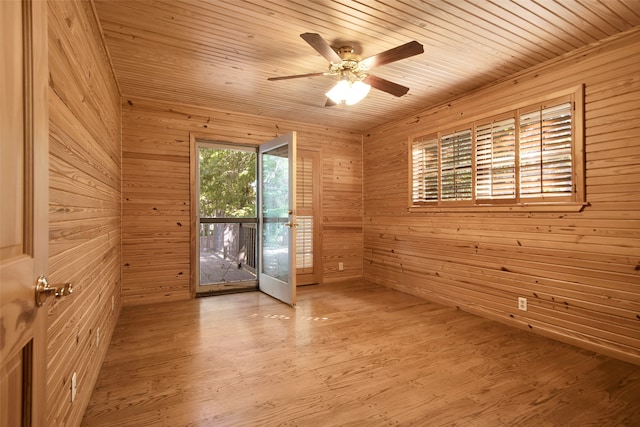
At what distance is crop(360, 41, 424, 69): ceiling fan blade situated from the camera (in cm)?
214

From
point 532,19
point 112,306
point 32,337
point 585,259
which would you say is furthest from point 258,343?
point 532,19

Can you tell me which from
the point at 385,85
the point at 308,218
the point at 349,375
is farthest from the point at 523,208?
the point at 308,218

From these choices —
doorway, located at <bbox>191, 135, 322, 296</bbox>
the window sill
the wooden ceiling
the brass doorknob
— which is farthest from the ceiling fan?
the brass doorknob

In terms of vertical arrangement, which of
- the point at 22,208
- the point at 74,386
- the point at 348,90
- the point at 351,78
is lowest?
the point at 74,386

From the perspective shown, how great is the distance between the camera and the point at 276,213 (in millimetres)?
4262

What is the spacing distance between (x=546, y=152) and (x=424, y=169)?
151cm

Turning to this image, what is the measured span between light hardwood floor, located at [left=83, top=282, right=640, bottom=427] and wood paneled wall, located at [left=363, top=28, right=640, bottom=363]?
263 millimetres

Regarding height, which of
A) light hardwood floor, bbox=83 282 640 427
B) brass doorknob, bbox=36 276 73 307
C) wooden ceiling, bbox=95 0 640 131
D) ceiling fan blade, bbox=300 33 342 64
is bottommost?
light hardwood floor, bbox=83 282 640 427

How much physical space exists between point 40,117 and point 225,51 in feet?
7.30

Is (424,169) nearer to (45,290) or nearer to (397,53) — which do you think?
(397,53)

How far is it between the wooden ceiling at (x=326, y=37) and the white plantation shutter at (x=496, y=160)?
0.53 meters

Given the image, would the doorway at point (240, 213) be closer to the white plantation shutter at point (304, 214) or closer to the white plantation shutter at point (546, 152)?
the white plantation shutter at point (304, 214)

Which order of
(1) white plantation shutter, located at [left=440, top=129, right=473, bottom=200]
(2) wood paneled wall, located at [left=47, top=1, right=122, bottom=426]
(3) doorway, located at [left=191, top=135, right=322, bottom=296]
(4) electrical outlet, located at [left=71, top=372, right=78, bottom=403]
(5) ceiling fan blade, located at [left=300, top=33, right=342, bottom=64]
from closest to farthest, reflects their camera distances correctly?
(2) wood paneled wall, located at [left=47, top=1, right=122, bottom=426], (4) electrical outlet, located at [left=71, top=372, right=78, bottom=403], (5) ceiling fan blade, located at [left=300, top=33, right=342, bottom=64], (1) white plantation shutter, located at [left=440, top=129, right=473, bottom=200], (3) doorway, located at [left=191, top=135, right=322, bottom=296]

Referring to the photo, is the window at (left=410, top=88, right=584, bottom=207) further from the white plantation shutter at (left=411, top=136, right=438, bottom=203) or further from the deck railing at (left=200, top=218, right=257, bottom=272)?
the deck railing at (left=200, top=218, right=257, bottom=272)
